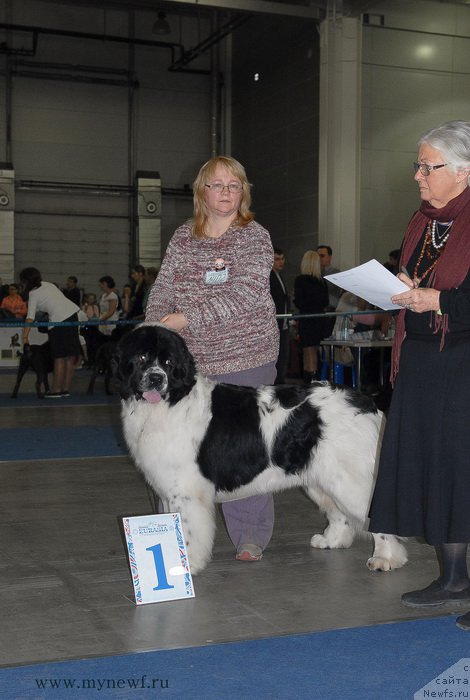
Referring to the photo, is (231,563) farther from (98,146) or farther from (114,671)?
(98,146)

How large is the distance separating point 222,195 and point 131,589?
1.65 meters

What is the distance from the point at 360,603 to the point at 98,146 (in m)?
19.0

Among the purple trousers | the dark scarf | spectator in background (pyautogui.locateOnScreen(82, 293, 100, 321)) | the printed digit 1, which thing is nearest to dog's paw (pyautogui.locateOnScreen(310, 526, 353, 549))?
the purple trousers

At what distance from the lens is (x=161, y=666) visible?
2.62 metres

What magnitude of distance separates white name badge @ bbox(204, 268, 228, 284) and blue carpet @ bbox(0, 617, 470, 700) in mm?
1489

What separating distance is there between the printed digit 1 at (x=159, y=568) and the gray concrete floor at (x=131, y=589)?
0.22 feet

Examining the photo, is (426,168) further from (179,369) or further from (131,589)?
(131,589)

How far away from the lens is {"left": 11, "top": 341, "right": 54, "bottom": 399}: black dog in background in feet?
35.6

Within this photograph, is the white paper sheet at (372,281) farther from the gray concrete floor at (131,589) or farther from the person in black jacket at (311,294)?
the person in black jacket at (311,294)

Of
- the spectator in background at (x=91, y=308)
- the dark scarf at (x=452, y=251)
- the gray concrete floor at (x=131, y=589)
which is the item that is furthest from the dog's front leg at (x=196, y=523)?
the spectator in background at (x=91, y=308)

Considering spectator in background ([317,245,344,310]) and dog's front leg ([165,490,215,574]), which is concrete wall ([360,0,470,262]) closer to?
spectator in background ([317,245,344,310])

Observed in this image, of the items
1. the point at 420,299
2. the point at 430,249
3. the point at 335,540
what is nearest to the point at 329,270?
the point at 335,540

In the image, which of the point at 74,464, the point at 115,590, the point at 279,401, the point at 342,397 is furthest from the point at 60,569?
the point at 74,464

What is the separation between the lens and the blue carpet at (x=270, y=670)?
2.42 meters
